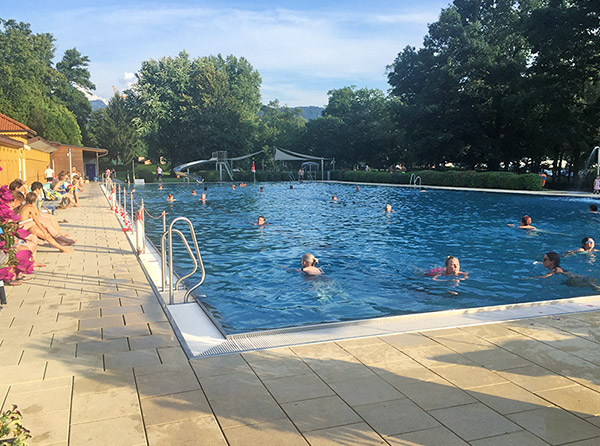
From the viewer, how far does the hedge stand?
1197 inches

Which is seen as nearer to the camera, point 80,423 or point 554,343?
point 80,423

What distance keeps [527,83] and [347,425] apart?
121ft

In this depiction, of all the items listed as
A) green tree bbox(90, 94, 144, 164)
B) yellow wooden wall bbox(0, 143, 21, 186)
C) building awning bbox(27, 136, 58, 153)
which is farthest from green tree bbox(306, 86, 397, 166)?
yellow wooden wall bbox(0, 143, 21, 186)

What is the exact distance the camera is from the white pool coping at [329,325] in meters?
4.71

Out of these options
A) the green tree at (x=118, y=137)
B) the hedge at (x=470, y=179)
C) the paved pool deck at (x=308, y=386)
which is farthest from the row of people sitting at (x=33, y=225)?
the green tree at (x=118, y=137)

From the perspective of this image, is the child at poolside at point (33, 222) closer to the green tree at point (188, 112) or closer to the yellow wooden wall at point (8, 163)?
the yellow wooden wall at point (8, 163)

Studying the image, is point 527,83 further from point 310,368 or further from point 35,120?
point 35,120

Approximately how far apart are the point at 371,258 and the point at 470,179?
24949 mm

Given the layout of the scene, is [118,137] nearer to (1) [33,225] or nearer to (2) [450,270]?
(1) [33,225]

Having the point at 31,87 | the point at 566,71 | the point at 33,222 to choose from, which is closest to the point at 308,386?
the point at 33,222

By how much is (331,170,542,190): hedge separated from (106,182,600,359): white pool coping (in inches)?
1046

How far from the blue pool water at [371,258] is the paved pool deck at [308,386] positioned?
7.88 feet

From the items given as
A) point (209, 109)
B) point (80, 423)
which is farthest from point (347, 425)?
point (209, 109)

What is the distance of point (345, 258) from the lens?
11.7 m
